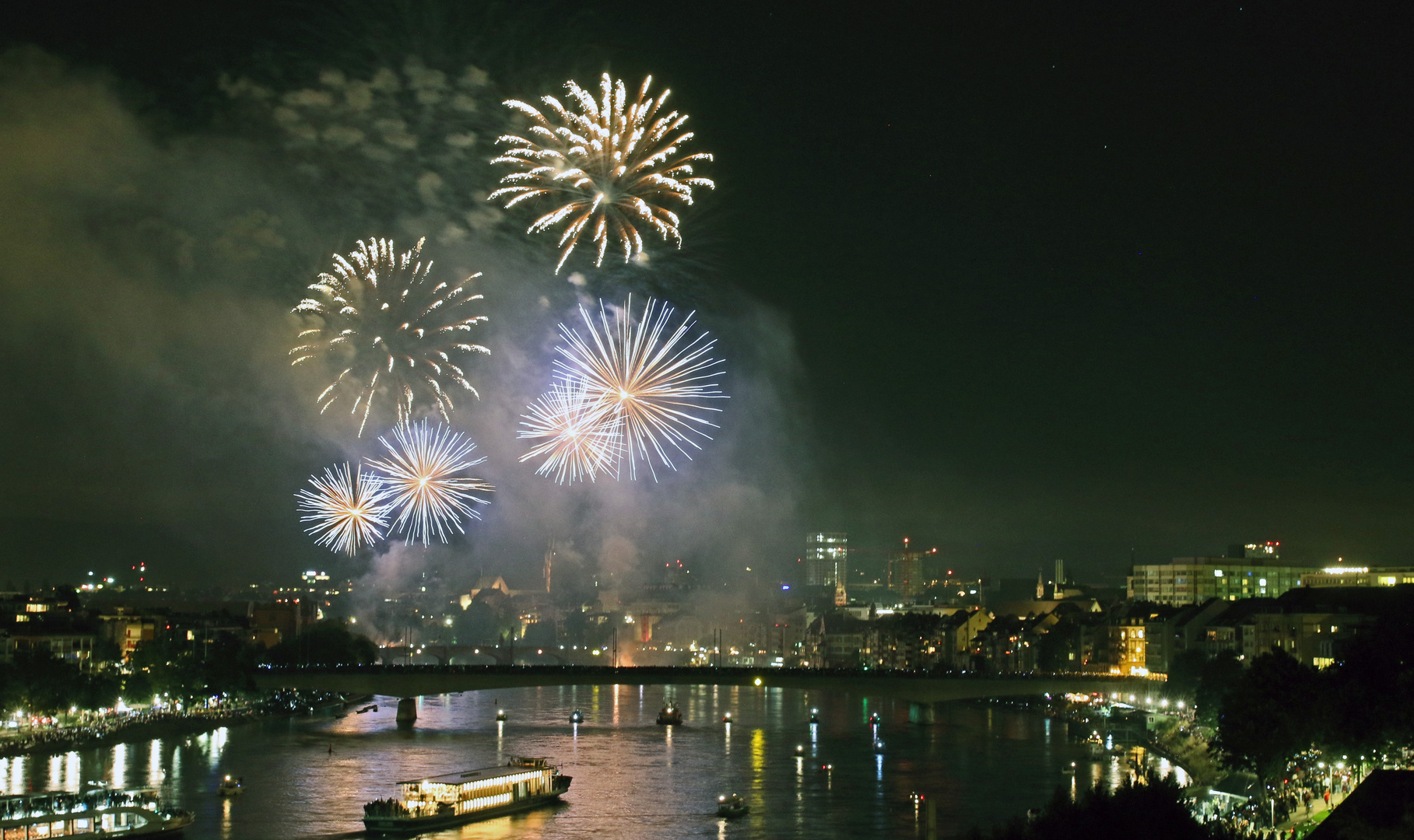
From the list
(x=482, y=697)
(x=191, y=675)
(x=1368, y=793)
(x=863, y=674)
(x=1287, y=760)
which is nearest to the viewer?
(x=1368, y=793)

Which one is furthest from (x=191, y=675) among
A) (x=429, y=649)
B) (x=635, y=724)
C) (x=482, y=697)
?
(x=429, y=649)

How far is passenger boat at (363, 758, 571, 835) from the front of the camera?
102ft

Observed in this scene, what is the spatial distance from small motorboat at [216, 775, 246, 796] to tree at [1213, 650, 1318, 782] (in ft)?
80.5

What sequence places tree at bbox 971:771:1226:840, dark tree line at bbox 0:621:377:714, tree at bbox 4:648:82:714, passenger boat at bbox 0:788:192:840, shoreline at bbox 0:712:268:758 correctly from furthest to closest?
1. dark tree line at bbox 0:621:377:714
2. tree at bbox 4:648:82:714
3. shoreline at bbox 0:712:268:758
4. passenger boat at bbox 0:788:192:840
5. tree at bbox 971:771:1226:840

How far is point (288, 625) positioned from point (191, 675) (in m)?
40.6

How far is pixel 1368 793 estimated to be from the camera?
18.1 metres

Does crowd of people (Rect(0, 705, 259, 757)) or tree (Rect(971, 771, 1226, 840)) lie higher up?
tree (Rect(971, 771, 1226, 840))

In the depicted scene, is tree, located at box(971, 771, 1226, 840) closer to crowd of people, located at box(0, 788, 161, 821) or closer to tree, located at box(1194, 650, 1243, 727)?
crowd of people, located at box(0, 788, 161, 821)

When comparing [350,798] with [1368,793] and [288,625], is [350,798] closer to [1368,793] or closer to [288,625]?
[1368,793]

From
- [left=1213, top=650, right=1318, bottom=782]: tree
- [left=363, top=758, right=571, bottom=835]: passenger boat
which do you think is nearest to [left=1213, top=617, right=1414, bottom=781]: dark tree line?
[left=1213, top=650, right=1318, bottom=782]: tree

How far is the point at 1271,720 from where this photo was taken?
30.7 meters

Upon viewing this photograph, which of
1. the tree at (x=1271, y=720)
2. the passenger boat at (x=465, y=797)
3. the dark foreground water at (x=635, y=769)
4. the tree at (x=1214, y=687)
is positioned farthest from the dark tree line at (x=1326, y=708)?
the passenger boat at (x=465, y=797)

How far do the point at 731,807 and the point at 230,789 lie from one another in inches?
516

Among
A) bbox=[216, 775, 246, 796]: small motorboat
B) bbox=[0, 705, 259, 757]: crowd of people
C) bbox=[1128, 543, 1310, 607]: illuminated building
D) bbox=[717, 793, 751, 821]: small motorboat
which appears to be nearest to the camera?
bbox=[717, 793, 751, 821]: small motorboat
